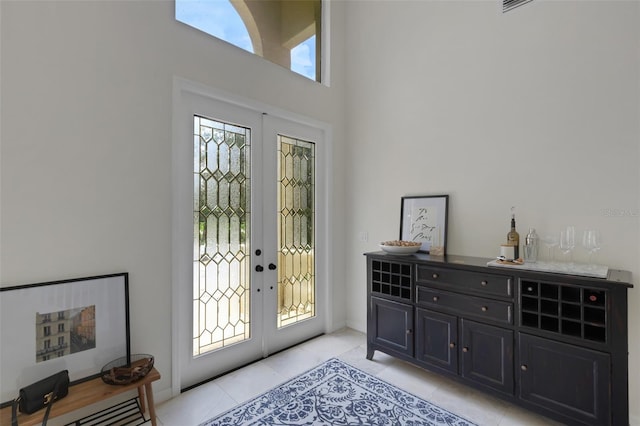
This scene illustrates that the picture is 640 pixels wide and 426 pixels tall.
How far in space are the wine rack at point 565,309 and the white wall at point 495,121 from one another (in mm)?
482

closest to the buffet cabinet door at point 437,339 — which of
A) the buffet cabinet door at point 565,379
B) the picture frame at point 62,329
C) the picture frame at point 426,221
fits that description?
the buffet cabinet door at point 565,379

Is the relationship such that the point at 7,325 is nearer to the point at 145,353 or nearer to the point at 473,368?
the point at 145,353

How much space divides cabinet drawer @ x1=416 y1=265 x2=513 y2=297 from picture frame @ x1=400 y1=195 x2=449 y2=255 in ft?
1.28

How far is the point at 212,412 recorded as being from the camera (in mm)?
2205

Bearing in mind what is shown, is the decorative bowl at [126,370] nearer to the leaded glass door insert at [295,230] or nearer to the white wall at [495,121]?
the leaded glass door insert at [295,230]

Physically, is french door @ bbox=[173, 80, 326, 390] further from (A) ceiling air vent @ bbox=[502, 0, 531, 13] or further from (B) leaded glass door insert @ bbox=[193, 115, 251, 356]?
(A) ceiling air vent @ bbox=[502, 0, 531, 13]

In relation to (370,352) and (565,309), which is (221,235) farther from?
(565,309)

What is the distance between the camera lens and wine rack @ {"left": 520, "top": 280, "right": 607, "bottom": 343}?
1861 millimetres

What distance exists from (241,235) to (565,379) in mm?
2683

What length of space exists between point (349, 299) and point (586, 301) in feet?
7.96

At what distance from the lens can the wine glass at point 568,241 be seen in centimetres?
221

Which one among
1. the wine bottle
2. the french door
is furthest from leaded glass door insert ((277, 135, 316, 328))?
the wine bottle

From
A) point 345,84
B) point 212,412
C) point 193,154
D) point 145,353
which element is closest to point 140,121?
point 193,154

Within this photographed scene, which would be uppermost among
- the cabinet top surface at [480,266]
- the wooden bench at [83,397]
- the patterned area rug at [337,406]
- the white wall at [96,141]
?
the white wall at [96,141]
